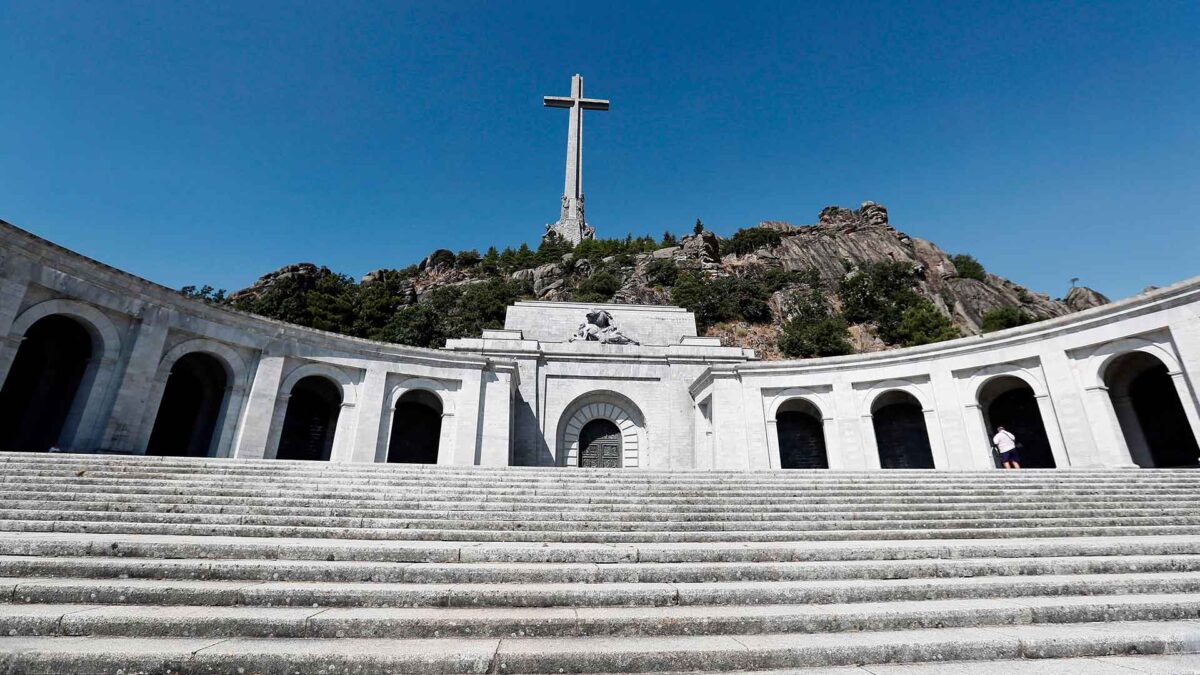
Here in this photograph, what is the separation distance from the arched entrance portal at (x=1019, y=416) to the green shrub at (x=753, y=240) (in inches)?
2396

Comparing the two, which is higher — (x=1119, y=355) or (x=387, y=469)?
(x=1119, y=355)

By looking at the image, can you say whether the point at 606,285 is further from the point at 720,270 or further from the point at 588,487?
the point at 588,487

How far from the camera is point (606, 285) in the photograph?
202 ft

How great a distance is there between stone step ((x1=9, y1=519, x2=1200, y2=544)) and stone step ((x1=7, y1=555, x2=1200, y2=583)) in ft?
3.33

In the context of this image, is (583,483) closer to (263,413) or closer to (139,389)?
(263,413)

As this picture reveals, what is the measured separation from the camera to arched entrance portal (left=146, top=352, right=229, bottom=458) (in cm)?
1798

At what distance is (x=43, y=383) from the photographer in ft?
50.1

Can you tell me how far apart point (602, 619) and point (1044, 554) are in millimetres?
5928

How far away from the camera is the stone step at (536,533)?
6.64 m

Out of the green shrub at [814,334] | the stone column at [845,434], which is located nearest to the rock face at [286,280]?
the green shrub at [814,334]

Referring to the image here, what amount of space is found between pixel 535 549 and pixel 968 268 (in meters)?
84.4

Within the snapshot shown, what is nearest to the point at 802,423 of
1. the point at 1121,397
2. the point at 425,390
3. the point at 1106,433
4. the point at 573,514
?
the point at 1106,433

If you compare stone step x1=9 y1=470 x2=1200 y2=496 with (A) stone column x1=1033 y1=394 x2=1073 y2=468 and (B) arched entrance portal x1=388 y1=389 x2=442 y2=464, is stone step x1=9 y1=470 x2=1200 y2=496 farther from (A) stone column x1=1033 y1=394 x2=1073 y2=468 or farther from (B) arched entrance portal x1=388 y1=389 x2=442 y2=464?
(B) arched entrance portal x1=388 y1=389 x2=442 y2=464

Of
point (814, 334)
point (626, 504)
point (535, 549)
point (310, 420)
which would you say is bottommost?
point (535, 549)
